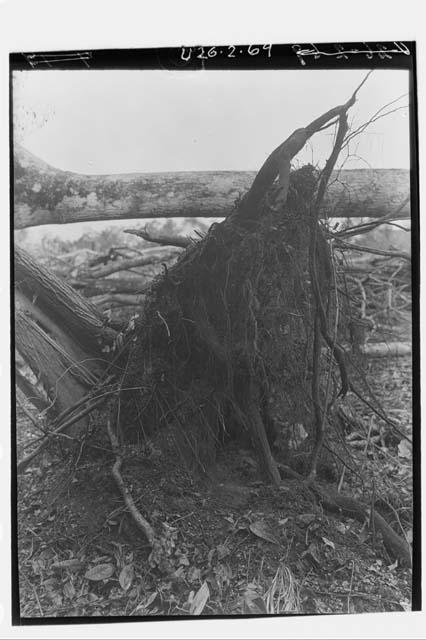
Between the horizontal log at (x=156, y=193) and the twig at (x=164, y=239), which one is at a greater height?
the horizontal log at (x=156, y=193)

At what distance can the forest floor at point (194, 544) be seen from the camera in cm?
198

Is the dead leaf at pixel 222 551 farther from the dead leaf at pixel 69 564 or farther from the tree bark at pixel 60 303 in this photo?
the tree bark at pixel 60 303

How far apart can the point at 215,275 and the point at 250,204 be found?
31 centimetres

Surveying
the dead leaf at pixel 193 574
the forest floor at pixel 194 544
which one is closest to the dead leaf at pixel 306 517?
the forest floor at pixel 194 544

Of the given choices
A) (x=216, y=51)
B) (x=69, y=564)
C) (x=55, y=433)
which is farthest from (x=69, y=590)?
(x=216, y=51)

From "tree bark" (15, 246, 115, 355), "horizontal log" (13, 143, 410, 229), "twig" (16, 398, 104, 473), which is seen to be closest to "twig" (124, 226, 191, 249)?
"horizontal log" (13, 143, 410, 229)

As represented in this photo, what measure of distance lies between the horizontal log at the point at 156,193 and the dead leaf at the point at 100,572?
4.48 ft

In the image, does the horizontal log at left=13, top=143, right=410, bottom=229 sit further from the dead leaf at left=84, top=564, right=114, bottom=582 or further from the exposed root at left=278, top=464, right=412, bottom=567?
the dead leaf at left=84, top=564, right=114, bottom=582

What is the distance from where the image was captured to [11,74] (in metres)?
2.11

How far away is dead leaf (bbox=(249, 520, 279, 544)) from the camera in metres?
1.99

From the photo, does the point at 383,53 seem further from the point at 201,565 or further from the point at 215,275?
the point at 201,565

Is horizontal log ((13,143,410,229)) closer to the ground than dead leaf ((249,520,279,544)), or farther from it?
→ farther from it

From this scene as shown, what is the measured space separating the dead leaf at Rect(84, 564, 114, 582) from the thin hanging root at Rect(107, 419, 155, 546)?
20 cm

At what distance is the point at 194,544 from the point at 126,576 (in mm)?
289
